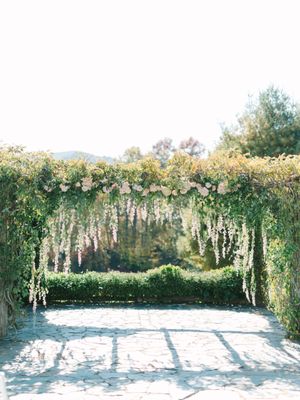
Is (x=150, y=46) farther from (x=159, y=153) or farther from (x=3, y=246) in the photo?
(x=159, y=153)

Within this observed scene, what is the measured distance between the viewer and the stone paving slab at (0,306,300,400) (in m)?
5.50

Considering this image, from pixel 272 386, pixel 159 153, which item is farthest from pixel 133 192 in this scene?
pixel 159 153

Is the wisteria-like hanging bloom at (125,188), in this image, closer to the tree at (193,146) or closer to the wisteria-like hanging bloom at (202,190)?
the wisteria-like hanging bloom at (202,190)

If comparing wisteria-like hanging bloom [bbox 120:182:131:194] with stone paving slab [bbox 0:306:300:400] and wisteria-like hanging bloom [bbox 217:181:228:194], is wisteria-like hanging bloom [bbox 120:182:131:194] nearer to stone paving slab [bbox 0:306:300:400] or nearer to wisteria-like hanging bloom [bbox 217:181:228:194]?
wisteria-like hanging bloom [bbox 217:181:228:194]

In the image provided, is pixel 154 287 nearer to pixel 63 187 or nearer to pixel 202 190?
pixel 202 190

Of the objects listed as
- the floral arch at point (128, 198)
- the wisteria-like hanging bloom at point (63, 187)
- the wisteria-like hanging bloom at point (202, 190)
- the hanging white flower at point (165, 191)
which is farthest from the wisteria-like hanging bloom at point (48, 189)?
the wisteria-like hanging bloom at point (202, 190)

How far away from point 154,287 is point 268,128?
12.3 meters

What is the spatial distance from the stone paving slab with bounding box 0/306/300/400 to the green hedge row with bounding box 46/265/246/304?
2.17m

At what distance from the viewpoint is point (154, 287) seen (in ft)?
44.7

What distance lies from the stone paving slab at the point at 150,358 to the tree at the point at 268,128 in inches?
517

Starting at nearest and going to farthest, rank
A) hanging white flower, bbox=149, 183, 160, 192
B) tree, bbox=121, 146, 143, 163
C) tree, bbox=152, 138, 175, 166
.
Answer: hanging white flower, bbox=149, 183, 160, 192 → tree, bbox=121, 146, 143, 163 → tree, bbox=152, 138, 175, 166

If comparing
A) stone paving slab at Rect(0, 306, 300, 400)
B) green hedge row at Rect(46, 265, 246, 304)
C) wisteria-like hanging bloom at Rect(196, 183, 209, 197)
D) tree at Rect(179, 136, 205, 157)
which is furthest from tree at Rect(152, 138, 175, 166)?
wisteria-like hanging bloom at Rect(196, 183, 209, 197)

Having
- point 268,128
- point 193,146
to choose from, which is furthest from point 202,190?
point 193,146

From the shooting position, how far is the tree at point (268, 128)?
23.1 m
